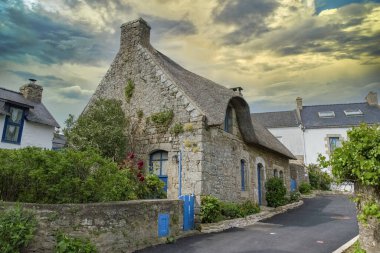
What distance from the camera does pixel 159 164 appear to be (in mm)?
10734

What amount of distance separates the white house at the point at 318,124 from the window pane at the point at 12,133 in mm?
22361

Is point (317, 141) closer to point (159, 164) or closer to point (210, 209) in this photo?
point (159, 164)

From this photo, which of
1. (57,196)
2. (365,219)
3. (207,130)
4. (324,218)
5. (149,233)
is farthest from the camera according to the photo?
(324,218)

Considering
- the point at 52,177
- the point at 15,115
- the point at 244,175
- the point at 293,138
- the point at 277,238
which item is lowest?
the point at 277,238

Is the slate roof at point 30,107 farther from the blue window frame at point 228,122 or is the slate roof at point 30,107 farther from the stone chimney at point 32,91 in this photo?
the blue window frame at point 228,122

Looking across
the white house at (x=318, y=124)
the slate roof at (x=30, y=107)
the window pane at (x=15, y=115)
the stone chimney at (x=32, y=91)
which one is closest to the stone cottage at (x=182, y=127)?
the slate roof at (x=30, y=107)

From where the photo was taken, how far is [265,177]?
14.5 m

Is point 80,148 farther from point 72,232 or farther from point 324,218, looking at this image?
point 324,218

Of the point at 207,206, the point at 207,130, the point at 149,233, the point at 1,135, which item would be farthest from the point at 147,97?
the point at 1,135

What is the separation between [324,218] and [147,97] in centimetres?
862

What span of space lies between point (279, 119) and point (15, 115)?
2352 cm


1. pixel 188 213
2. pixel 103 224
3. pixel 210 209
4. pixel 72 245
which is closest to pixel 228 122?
pixel 210 209

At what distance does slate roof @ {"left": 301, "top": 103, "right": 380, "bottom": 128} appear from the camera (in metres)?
25.4

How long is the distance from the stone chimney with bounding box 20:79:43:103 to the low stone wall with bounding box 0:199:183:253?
1175 centimetres
